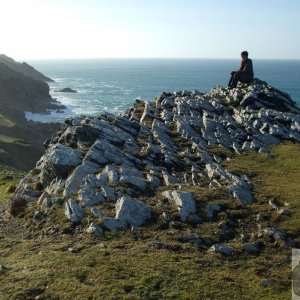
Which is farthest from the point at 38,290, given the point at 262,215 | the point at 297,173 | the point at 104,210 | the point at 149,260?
the point at 297,173

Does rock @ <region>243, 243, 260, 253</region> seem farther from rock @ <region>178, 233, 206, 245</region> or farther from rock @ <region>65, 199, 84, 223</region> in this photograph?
rock @ <region>65, 199, 84, 223</region>

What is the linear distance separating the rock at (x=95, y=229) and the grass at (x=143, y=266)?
0.39 metres

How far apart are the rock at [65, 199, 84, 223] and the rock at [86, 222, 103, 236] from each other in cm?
137

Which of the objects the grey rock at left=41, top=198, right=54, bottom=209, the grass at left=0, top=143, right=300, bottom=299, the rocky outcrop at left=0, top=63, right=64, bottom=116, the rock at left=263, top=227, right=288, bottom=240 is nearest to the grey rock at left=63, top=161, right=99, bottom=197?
the grey rock at left=41, top=198, right=54, bottom=209

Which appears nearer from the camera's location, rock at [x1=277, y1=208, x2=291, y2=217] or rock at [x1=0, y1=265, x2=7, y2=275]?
rock at [x1=0, y1=265, x2=7, y2=275]

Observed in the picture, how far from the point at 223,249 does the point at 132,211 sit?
5.59 metres

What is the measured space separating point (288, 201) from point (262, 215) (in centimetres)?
262

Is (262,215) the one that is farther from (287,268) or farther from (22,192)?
(22,192)

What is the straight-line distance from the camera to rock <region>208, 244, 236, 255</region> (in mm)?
19641

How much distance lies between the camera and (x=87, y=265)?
60.1 ft

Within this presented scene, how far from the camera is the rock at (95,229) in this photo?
71.0 ft

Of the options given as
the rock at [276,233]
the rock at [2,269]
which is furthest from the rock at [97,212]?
the rock at [276,233]

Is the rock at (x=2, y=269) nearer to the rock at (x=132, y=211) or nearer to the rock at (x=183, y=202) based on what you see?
the rock at (x=132, y=211)

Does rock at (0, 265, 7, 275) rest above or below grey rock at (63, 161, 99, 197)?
below
